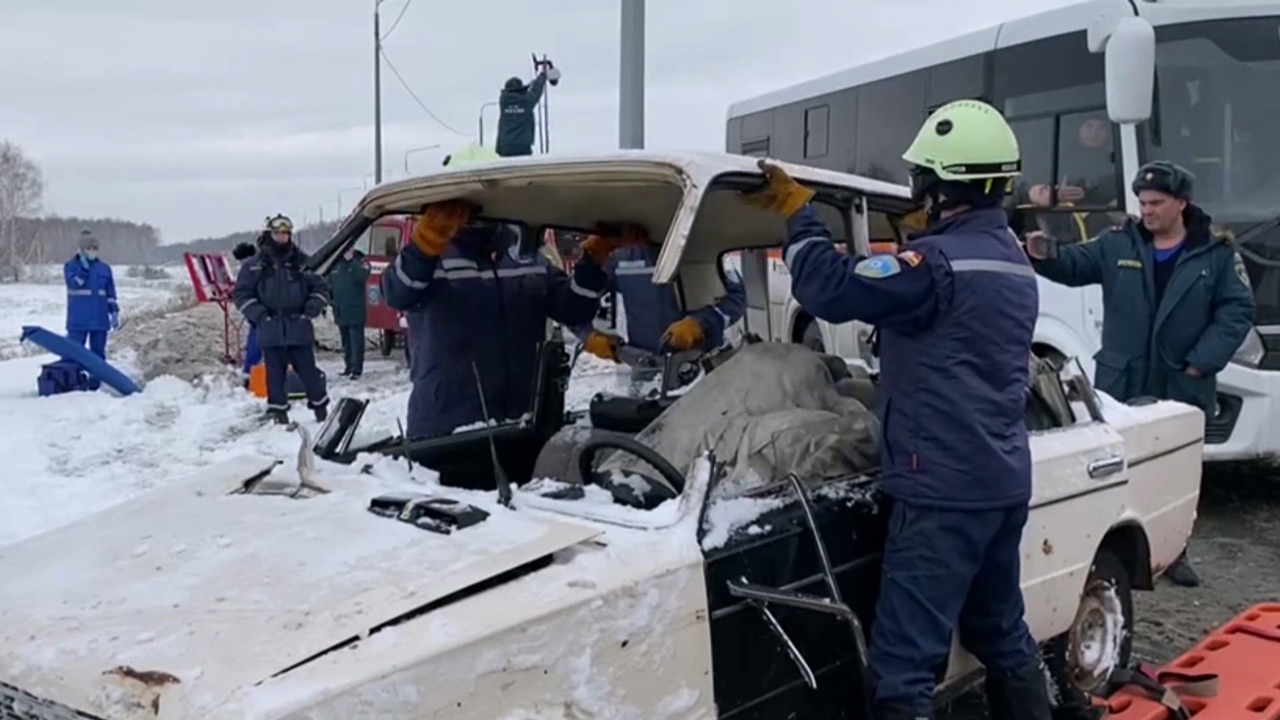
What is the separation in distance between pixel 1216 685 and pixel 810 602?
2102 millimetres

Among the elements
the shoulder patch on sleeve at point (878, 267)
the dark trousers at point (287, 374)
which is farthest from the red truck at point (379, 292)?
the shoulder patch on sleeve at point (878, 267)

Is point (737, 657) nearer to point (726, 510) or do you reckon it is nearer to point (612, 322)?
point (726, 510)

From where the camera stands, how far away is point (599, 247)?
471cm

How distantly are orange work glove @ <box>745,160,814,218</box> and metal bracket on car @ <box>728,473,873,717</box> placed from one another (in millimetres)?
690

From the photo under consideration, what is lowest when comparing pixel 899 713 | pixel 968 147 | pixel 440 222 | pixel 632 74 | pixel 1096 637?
pixel 1096 637

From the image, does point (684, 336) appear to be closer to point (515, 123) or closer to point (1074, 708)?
point (1074, 708)

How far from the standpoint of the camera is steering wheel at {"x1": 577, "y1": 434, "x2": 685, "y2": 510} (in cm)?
291

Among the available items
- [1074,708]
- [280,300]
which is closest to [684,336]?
[1074,708]

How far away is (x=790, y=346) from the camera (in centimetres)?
383

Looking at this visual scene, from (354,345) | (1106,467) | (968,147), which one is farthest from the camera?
(354,345)

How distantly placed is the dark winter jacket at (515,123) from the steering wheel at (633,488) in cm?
289

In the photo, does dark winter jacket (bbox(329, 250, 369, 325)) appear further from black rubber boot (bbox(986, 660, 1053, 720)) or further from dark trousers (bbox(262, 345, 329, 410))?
black rubber boot (bbox(986, 660, 1053, 720))

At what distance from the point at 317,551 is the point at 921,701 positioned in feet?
4.83

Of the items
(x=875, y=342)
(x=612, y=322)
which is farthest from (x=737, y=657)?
(x=612, y=322)
